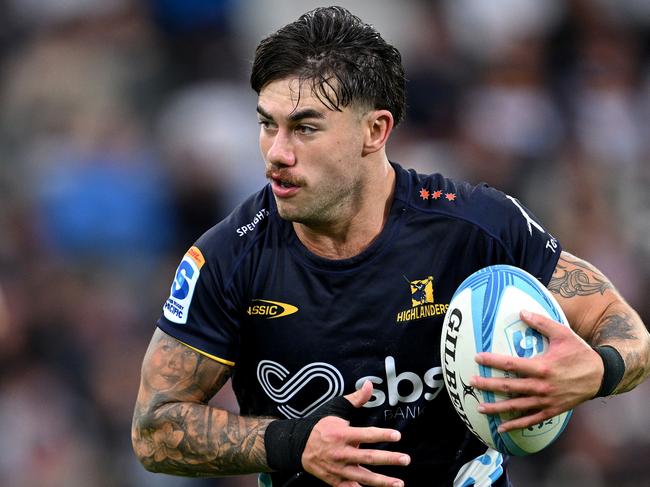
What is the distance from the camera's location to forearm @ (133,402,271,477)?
4.57 metres

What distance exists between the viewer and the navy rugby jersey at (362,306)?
187 inches

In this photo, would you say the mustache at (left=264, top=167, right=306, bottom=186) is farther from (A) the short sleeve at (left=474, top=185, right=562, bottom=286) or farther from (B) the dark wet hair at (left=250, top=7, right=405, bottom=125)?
(A) the short sleeve at (left=474, top=185, right=562, bottom=286)

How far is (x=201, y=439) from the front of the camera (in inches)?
182

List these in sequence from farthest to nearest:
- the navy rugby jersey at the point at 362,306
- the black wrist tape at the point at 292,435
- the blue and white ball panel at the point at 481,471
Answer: the blue and white ball panel at the point at 481,471 < the navy rugby jersey at the point at 362,306 < the black wrist tape at the point at 292,435

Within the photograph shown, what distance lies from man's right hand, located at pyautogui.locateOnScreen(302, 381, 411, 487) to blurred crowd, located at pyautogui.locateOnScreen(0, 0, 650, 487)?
4101 mm

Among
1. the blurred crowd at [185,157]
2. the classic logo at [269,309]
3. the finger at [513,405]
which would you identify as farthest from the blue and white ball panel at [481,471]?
the blurred crowd at [185,157]

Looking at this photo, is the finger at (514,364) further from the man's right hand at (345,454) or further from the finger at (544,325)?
the man's right hand at (345,454)

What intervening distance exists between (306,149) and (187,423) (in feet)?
3.73

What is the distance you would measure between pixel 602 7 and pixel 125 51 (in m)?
4.27

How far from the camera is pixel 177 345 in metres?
4.70

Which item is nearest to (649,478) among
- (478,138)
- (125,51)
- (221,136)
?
(478,138)

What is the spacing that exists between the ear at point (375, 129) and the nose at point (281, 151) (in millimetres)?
369

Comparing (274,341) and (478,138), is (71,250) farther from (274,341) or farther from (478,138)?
(274,341)

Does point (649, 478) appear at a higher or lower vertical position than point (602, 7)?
lower
